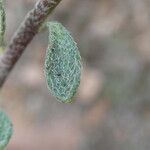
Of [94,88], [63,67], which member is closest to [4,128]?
[63,67]

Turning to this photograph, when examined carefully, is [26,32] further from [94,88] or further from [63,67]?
[94,88]

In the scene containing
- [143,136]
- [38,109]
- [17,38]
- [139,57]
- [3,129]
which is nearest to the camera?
[17,38]

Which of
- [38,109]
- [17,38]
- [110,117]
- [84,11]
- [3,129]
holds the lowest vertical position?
[38,109]

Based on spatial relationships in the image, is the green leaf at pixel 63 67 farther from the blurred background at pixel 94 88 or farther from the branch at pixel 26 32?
the blurred background at pixel 94 88

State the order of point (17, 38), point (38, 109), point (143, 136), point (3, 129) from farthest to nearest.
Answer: point (38, 109) → point (143, 136) → point (3, 129) → point (17, 38)

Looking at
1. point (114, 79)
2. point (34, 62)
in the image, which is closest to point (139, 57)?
point (114, 79)

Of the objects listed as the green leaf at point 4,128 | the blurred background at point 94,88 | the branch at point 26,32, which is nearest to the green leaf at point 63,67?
the branch at point 26,32

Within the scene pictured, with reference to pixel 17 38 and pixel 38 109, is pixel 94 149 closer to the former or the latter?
pixel 38 109
